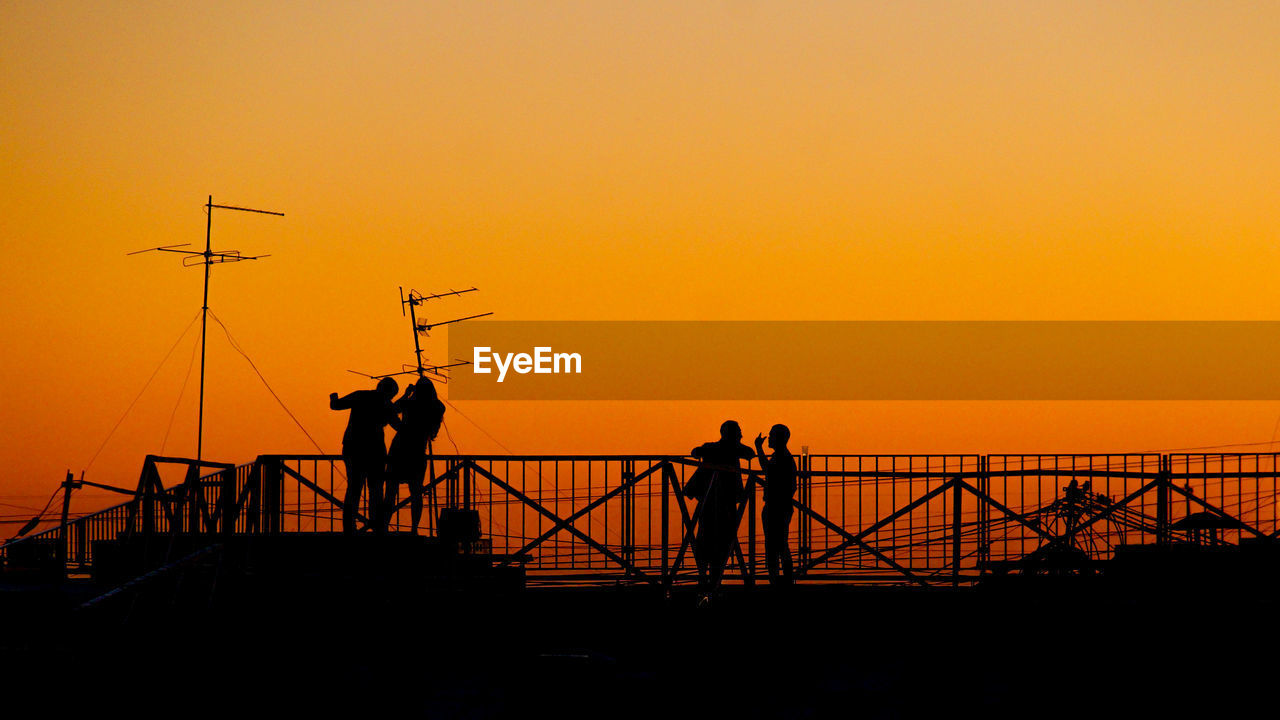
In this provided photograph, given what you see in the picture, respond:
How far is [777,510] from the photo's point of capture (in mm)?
14430

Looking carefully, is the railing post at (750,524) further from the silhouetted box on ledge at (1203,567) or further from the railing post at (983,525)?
the silhouetted box on ledge at (1203,567)

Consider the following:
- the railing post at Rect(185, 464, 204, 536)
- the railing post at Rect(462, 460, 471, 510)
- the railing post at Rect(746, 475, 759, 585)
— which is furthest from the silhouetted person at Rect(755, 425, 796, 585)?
the railing post at Rect(185, 464, 204, 536)

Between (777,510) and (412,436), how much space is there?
3.74 meters

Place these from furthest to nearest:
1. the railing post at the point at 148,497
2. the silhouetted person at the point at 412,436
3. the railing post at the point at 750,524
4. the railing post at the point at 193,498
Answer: the silhouetted person at the point at 412,436 < the railing post at the point at 193,498 < the railing post at the point at 750,524 < the railing post at the point at 148,497

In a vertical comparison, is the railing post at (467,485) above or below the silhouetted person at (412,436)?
below

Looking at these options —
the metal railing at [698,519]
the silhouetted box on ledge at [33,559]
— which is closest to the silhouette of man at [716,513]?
the metal railing at [698,519]

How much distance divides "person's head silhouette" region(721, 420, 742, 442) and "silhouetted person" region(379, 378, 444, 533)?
9.41 ft

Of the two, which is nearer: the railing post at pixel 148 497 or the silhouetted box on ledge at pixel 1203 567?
the railing post at pixel 148 497

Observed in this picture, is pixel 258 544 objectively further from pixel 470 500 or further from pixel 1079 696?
pixel 1079 696

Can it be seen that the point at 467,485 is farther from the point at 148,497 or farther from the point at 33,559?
the point at 33,559

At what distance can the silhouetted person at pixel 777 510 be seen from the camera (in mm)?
14367

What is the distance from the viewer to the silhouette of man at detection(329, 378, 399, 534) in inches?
583

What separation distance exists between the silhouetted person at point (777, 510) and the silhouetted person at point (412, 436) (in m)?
3.32

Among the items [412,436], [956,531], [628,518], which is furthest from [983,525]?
[412,436]
